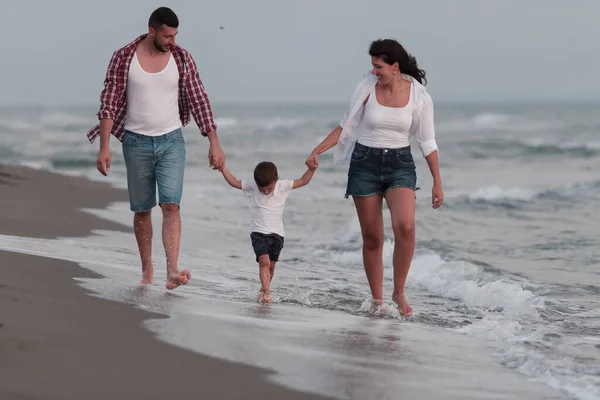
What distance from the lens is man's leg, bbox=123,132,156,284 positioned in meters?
6.37

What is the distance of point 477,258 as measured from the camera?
34.0 feet

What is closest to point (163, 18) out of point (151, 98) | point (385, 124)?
point (151, 98)

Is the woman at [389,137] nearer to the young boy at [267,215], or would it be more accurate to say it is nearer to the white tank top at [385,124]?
the white tank top at [385,124]

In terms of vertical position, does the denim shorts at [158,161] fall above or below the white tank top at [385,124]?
below

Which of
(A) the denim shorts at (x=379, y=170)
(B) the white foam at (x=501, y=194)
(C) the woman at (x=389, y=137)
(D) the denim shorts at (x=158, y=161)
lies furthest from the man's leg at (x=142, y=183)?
(B) the white foam at (x=501, y=194)

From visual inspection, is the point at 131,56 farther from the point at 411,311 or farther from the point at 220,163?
the point at 411,311

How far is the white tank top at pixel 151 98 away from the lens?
246 inches

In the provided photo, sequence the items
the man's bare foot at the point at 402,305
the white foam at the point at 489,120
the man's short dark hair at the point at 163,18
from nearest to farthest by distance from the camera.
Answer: the man's short dark hair at the point at 163,18, the man's bare foot at the point at 402,305, the white foam at the point at 489,120

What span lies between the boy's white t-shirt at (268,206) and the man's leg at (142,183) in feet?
2.39

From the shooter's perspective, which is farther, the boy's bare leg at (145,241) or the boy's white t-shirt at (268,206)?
the boy's white t-shirt at (268,206)

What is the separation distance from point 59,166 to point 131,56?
19626mm

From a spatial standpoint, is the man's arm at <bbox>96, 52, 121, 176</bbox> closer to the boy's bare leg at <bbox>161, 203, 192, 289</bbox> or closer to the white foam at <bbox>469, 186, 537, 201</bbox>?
the boy's bare leg at <bbox>161, 203, 192, 289</bbox>

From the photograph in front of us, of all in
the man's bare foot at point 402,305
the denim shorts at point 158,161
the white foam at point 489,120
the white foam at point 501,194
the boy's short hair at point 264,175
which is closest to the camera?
the denim shorts at point 158,161

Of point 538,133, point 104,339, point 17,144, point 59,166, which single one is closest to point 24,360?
point 104,339
